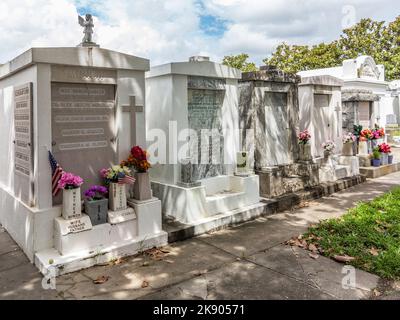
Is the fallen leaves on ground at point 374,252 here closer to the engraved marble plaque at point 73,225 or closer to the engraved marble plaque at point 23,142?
the engraved marble plaque at point 73,225

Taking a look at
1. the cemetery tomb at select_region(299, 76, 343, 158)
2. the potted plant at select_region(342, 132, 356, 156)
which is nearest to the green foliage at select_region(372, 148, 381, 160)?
the cemetery tomb at select_region(299, 76, 343, 158)

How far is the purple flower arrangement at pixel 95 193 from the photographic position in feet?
14.2

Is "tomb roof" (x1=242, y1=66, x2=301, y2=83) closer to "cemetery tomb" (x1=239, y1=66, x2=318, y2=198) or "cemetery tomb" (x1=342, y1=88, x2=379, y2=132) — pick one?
"cemetery tomb" (x1=239, y1=66, x2=318, y2=198)

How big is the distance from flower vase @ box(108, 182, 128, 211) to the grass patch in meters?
2.55

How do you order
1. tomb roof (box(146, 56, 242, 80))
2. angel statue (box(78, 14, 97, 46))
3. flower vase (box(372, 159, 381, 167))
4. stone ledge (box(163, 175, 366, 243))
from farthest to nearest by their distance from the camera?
flower vase (box(372, 159, 381, 167))
tomb roof (box(146, 56, 242, 80))
stone ledge (box(163, 175, 366, 243))
angel statue (box(78, 14, 97, 46))

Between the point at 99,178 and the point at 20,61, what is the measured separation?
68.2 inches

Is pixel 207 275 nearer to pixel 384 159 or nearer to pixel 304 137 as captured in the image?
pixel 304 137

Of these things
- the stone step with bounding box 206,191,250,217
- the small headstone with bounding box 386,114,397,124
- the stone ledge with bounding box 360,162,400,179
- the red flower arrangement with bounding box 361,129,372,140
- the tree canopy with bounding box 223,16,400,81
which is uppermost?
the tree canopy with bounding box 223,16,400,81

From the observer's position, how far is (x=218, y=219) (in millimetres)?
5367

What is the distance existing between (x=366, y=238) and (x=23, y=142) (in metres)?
4.68

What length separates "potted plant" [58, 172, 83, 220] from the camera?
4.04 metres

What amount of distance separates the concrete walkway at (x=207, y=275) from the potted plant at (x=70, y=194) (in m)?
0.69
